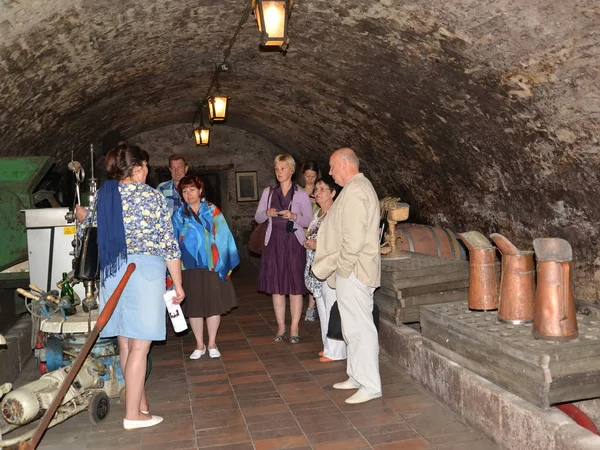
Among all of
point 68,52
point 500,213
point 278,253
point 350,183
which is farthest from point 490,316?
point 68,52

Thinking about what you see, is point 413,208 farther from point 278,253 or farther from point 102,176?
point 102,176

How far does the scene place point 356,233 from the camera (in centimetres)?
420

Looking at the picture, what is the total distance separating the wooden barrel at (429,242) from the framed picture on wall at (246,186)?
761 centimetres

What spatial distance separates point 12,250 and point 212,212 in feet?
6.05

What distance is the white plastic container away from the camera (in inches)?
155

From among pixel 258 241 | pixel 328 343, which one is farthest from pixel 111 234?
pixel 258 241

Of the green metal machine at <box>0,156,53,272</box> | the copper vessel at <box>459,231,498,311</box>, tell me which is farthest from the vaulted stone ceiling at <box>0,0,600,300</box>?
the copper vessel at <box>459,231,498,311</box>

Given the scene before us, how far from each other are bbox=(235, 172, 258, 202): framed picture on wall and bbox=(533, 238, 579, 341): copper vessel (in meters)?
11.5

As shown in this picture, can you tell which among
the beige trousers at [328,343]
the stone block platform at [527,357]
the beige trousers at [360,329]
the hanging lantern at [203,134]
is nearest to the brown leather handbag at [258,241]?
the beige trousers at [328,343]

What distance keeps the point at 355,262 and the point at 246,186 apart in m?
10.6

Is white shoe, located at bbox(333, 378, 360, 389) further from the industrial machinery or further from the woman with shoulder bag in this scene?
the industrial machinery

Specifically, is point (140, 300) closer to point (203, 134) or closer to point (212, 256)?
point (212, 256)

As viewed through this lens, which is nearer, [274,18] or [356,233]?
[356,233]

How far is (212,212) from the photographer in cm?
545
